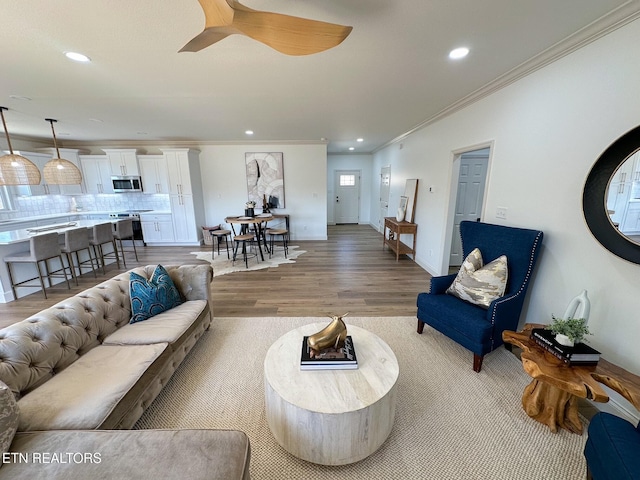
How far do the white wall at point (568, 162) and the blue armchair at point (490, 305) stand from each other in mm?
239

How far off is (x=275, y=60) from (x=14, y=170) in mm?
4107

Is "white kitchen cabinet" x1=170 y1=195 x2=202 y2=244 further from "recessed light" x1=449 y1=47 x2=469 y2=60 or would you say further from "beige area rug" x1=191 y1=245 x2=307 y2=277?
"recessed light" x1=449 y1=47 x2=469 y2=60

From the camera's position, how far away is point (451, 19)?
1.67m

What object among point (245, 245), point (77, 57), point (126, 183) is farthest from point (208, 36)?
point (126, 183)

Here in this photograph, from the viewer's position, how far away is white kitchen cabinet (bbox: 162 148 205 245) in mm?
5953

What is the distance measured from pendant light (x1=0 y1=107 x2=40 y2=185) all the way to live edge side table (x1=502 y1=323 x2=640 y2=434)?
6081 mm

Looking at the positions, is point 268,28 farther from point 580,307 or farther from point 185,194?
point 185,194

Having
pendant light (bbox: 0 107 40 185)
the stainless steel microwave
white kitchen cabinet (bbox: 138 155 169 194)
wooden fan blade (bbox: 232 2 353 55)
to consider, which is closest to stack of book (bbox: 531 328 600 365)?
wooden fan blade (bbox: 232 2 353 55)

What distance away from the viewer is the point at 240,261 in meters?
5.10

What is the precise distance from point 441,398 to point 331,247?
4.46m

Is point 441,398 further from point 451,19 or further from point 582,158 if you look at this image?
point 451,19

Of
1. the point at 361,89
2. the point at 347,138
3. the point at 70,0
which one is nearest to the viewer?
the point at 70,0

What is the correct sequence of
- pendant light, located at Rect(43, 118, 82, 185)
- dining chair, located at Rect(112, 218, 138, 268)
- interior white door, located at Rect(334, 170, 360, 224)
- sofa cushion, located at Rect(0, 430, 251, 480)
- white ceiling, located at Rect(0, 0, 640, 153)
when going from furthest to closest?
interior white door, located at Rect(334, 170, 360, 224) → dining chair, located at Rect(112, 218, 138, 268) → pendant light, located at Rect(43, 118, 82, 185) → white ceiling, located at Rect(0, 0, 640, 153) → sofa cushion, located at Rect(0, 430, 251, 480)

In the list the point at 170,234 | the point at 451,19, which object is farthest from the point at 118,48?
the point at 170,234
